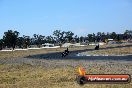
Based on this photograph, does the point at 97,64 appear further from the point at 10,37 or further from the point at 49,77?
the point at 10,37

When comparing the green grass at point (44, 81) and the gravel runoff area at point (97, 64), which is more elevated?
the gravel runoff area at point (97, 64)

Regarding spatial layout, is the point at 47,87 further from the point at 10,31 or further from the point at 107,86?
the point at 10,31

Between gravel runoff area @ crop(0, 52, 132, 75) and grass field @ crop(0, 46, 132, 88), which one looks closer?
grass field @ crop(0, 46, 132, 88)

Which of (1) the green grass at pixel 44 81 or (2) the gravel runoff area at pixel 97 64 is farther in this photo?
(2) the gravel runoff area at pixel 97 64

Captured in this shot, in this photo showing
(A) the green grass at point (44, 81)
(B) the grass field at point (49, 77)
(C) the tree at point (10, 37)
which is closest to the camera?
(A) the green grass at point (44, 81)

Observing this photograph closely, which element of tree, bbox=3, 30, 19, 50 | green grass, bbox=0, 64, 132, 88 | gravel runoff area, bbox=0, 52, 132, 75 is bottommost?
green grass, bbox=0, 64, 132, 88

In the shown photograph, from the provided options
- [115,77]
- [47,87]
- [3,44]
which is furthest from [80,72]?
[3,44]

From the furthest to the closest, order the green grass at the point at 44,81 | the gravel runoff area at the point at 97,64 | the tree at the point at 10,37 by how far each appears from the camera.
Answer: the tree at the point at 10,37 < the gravel runoff area at the point at 97,64 < the green grass at the point at 44,81

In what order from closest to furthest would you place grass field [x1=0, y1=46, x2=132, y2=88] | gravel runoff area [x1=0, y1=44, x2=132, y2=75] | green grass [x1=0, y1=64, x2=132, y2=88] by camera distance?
green grass [x1=0, y1=64, x2=132, y2=88] → grass field [x1=0, y1=46, x2=132, y2=88] → gravel runoff area [x1=0, y1=44, x2=132, y2=75]

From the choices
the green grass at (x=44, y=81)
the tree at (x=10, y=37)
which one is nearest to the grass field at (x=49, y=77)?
the green grass at (x=44, y=81)

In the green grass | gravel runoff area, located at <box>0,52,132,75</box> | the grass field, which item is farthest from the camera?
gravel runoff area, located at <box>0,52,132,75</box>

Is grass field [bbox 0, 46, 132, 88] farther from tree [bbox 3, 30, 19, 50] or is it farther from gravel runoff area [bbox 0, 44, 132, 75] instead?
tree [bbox 3, 30, 19, 50]

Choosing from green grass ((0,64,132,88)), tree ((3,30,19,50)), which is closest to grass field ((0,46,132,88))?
green grass ((0,64,132,88))

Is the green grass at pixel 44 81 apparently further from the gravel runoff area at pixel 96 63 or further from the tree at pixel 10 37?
the tree at pixel 10 37
